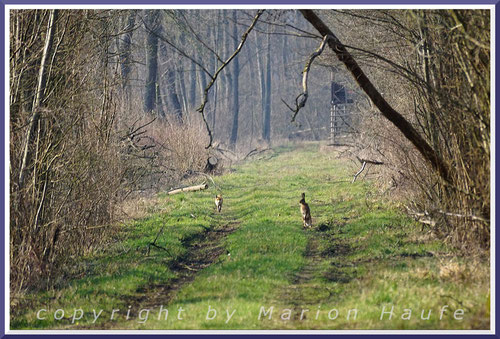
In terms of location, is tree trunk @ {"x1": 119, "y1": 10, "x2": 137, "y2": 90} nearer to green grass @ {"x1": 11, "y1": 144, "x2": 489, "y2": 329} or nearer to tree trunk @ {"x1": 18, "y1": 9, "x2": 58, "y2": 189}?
tree trunk @ {"x1": 18, "y1": 9, "x2": 58, "y2": 189}

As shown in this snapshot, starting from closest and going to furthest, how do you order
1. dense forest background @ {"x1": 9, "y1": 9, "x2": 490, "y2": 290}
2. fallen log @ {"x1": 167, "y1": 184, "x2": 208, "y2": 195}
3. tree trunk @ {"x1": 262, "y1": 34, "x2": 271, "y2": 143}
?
dense forest background @ {"x1": 9, "y1": 9, "x2": 490, "y2": 290} < fallen log @ {"x1": 167, "y1": 184, "x2": 208, "y2": 195} < tree trunk @ {"x1": 262, "y1": 34, "x2": 271, "y2": 143}

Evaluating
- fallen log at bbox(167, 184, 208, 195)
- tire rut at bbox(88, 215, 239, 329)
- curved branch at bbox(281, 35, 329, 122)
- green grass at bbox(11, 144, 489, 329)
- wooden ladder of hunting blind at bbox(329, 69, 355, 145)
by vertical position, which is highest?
curved branch at bbox(281, 35, 329, 122)

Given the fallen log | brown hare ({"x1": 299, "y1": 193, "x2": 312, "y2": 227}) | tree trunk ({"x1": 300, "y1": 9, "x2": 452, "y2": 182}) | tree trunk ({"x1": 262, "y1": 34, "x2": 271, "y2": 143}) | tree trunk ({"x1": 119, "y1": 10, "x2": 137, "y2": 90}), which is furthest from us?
tree trunk ({"x1": 262, "y1": 34, "x2": 271, "y2": 143})

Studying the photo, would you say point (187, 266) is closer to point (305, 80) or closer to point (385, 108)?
point (385, 108)

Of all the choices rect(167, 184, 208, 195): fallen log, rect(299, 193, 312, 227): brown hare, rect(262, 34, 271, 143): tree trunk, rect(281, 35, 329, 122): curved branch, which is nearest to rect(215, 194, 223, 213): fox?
rect(299, 193, 312, 227): brown hare

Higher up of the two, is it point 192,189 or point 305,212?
point 305,212

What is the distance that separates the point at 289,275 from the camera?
980 cm

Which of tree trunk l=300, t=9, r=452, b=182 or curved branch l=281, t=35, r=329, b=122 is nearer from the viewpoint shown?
curved branch l=281, t=35, r=329, b=122

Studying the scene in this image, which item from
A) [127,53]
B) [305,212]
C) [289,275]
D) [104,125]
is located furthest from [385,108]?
[127,53]

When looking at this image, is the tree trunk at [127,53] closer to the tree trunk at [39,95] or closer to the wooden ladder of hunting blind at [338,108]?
the tree trunk at [39,95]

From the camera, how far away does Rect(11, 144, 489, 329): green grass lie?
296 inches

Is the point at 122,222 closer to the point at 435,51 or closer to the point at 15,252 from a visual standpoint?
the point at 15,252

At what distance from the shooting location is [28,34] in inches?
378

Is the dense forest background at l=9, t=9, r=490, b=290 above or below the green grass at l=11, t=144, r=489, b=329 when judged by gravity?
above
